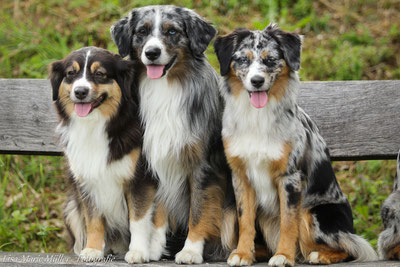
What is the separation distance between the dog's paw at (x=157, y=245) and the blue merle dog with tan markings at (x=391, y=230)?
1481 mm

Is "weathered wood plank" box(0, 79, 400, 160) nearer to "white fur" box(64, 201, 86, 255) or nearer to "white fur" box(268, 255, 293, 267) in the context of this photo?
"white fur" box(64, 201, 86, 255)

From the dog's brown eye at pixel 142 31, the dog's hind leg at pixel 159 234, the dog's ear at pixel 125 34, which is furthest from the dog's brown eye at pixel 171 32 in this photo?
the dog's hind leg at pixel 159 234

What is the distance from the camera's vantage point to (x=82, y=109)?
3678 mm

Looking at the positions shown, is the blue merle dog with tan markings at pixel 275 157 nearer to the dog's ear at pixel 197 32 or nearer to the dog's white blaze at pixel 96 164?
the dog's ear at pixel 197 32

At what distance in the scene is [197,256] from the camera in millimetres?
3650

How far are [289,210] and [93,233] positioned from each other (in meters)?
1.34

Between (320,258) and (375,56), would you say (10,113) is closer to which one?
(320,258)

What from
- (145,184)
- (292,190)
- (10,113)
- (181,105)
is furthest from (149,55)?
(10,113)

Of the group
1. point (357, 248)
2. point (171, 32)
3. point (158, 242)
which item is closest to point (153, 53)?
point (171, 32)

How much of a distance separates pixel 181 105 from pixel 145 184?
1.97ft

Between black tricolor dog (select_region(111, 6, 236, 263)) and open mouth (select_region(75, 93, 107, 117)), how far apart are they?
314 millimetres

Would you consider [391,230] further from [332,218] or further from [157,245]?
[157,245]

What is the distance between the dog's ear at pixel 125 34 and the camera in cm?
382

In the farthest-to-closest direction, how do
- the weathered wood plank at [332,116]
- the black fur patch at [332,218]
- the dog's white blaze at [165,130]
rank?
the weathered wood plank at [332,116] < the dog's white blaze at [165,130] < the black fur patch at [332,218]
